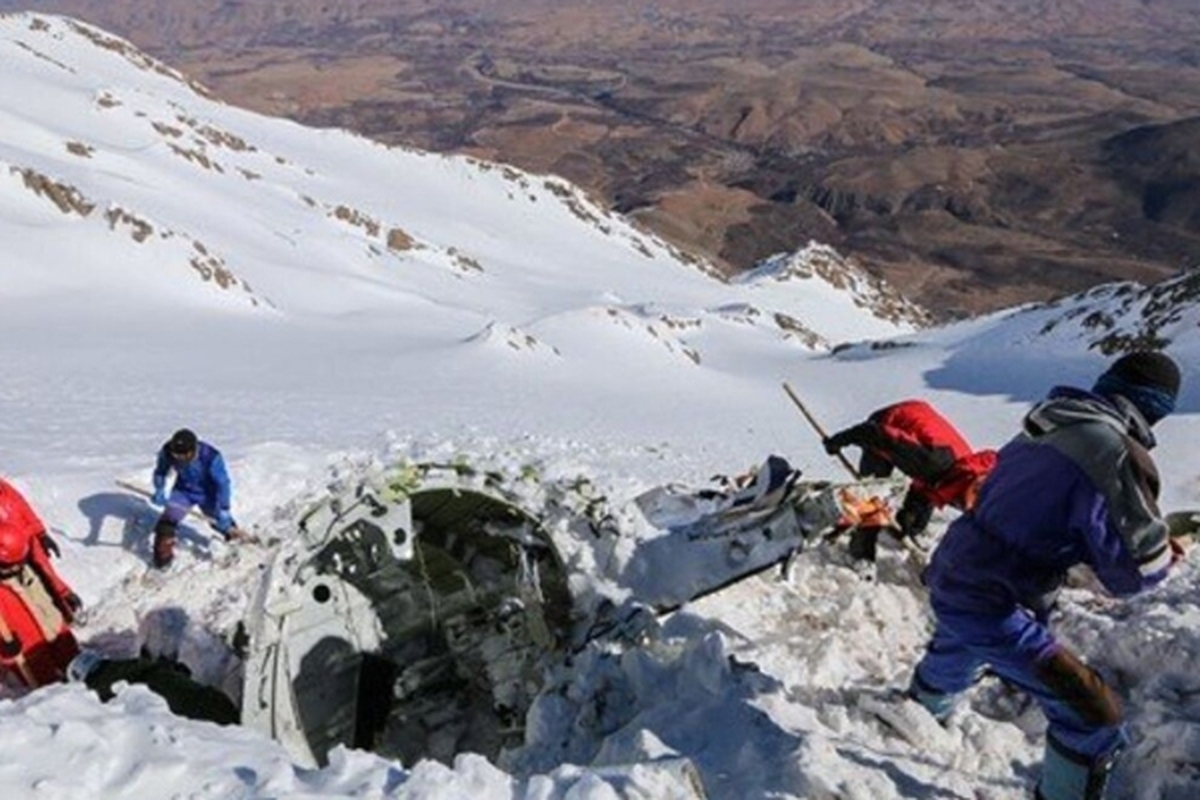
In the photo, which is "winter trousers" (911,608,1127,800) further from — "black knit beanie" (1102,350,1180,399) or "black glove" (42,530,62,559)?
"black glove" (42,530,62,559)

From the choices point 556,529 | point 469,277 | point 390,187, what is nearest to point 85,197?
point 469,277

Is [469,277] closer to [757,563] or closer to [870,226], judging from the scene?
[757,563]

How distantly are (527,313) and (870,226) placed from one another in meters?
74.7

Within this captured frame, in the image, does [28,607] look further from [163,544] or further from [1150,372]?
[1150,372]

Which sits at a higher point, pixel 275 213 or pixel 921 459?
pixel 921 459

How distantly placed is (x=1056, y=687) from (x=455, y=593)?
3.57 metres

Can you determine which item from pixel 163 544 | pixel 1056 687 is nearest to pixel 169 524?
pixel 163 544

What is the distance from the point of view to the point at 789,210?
354 ft

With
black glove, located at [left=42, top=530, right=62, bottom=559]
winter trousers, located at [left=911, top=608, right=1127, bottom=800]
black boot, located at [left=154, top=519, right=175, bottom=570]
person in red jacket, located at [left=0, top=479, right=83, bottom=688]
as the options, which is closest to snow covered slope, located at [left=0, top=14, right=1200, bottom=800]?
black boot, located at [left=154, top=519, right=175, bottom=570]

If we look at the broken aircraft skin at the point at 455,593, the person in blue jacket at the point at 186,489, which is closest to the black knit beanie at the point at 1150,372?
the broken aircraft skin at the point at 455,593

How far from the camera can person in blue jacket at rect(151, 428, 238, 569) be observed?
7938 millimetres

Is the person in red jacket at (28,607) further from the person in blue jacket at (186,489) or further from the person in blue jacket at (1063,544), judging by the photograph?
the person in blue jacket at (1063,544)

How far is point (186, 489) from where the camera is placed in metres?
8.07

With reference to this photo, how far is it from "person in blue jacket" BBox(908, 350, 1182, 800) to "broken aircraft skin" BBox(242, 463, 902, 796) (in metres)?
1.86
